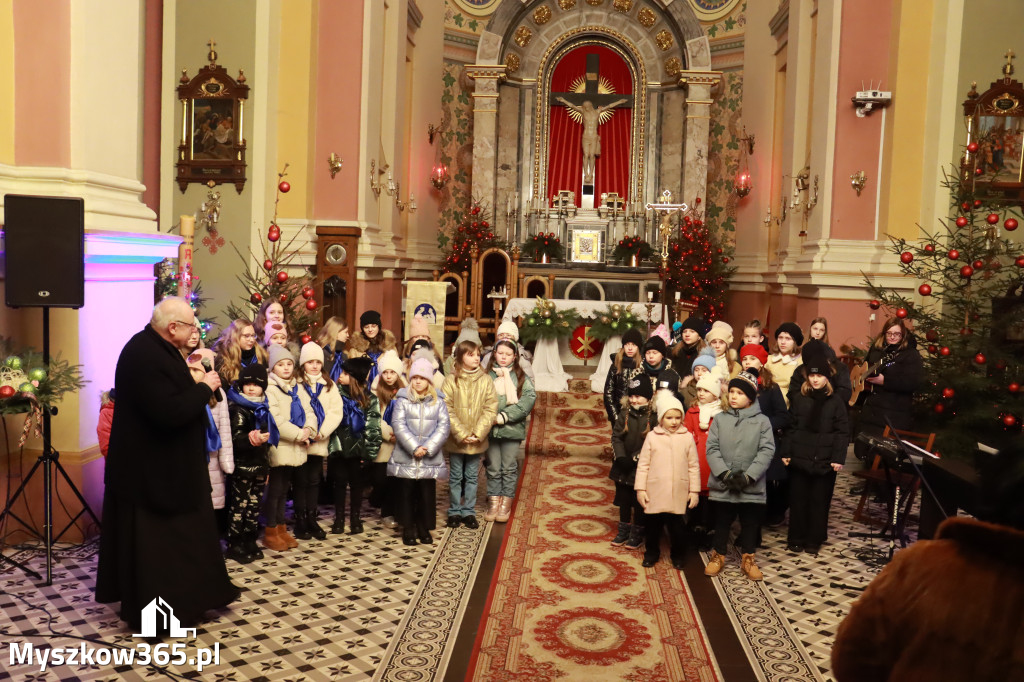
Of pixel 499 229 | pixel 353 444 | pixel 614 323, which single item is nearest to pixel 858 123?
pixel 614 323

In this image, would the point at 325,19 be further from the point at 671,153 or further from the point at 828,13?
the point at 671,153

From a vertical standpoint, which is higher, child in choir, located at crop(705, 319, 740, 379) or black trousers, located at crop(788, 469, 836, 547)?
child in choir, located at crop(705, 319, 740, 379)

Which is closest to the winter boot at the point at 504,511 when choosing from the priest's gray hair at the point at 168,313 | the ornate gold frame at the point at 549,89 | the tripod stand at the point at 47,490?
the tripod stand at the point at 47,490

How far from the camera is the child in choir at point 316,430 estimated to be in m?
6.80

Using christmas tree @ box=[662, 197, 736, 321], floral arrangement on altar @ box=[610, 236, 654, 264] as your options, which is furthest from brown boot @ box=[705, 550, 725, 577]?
A: floral arrangement on altar @ box=[610, 236, 654, 264]

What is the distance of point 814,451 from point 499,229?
539 inches

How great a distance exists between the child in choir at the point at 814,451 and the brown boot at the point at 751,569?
73 cm

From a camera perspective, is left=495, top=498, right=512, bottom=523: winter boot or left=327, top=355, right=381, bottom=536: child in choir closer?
left=327, top=355, right=381, bottom=536: child in choir

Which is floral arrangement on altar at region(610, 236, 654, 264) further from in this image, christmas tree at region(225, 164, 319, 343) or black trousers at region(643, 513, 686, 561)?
black trousers at region(643, 513, 686, 561)

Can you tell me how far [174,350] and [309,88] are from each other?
846 centimetres

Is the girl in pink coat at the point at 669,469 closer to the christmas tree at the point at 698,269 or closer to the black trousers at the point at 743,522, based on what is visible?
the black trousers at the point at 743,522

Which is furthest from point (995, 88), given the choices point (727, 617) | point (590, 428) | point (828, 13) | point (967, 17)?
point (727, 617)

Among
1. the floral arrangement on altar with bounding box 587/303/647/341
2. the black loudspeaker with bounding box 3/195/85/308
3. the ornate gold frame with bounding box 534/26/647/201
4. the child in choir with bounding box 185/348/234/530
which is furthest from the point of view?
the ornate gold frame with bounding box 534/26/647/201

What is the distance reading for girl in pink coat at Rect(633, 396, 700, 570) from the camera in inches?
254
